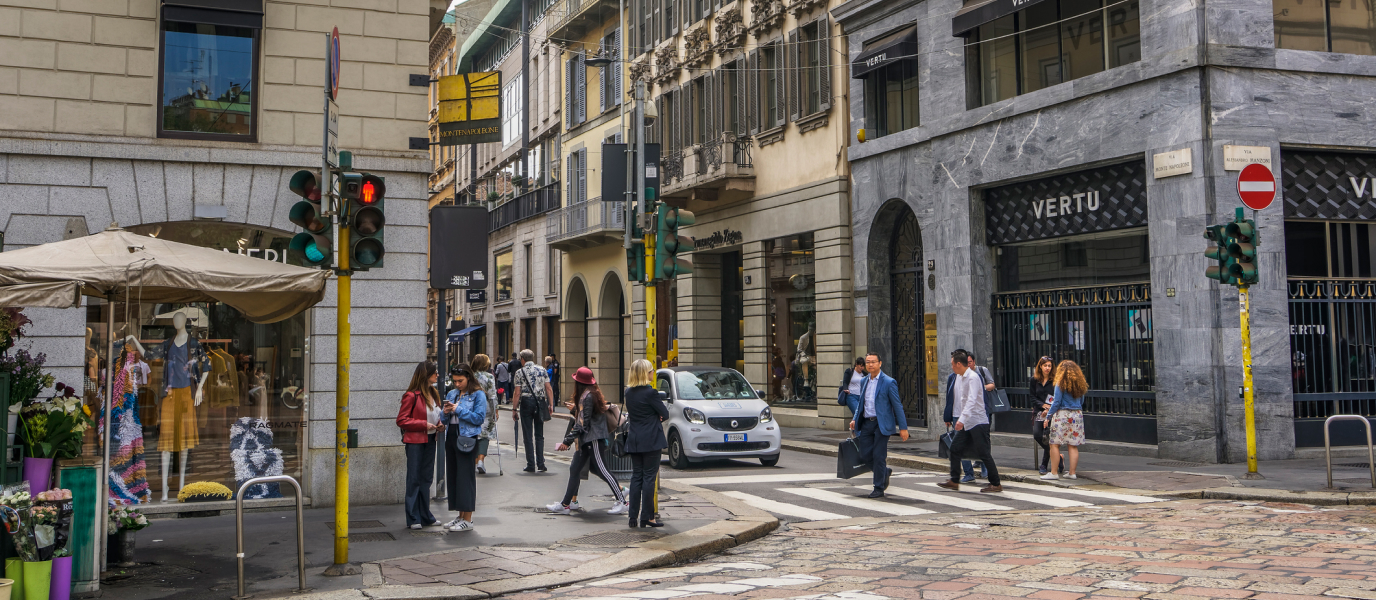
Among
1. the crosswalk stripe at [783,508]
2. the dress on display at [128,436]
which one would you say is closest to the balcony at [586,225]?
the crosswalk stripe at [783,508]

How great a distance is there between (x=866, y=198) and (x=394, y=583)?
57.8 feet

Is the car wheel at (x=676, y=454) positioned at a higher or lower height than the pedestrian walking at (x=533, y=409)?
lower

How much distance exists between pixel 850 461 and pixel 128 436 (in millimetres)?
7826

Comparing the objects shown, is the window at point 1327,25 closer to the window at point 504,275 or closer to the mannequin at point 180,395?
the mannequin at point 180,395

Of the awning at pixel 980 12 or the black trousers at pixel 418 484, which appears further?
the awning at pixel 980 12

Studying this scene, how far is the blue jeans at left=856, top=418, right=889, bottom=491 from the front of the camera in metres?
13.5

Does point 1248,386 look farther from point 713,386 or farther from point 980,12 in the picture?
point 980,12

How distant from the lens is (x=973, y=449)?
45.5 ft

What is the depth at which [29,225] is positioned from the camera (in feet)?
37.7

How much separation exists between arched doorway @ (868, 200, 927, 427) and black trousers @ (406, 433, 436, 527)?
1430cm

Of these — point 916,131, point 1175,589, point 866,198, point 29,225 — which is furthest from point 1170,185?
point 29,225

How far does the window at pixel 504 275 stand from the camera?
154ft

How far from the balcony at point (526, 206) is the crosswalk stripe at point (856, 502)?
91.3 feet

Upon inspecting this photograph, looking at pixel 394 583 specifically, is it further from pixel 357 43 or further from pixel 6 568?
pixel 357 43
